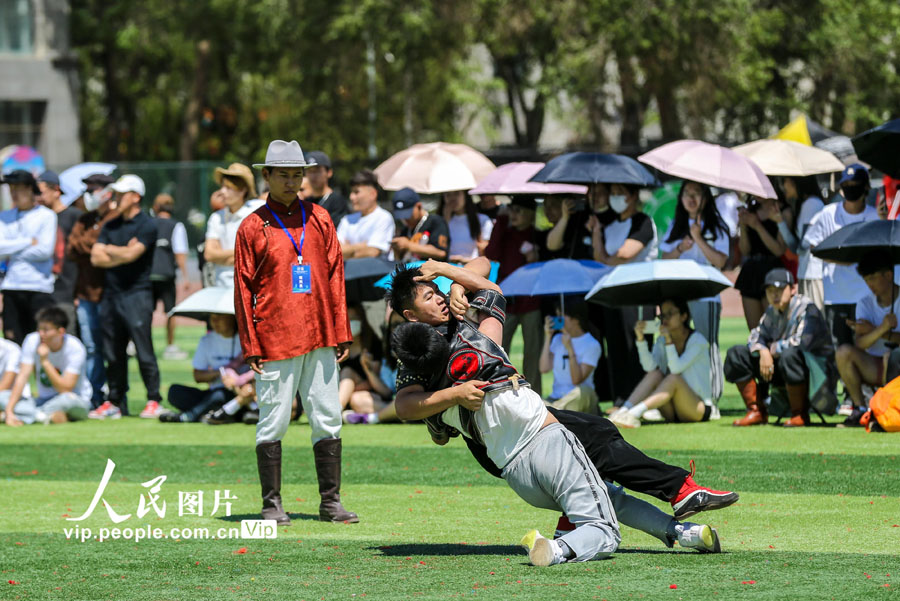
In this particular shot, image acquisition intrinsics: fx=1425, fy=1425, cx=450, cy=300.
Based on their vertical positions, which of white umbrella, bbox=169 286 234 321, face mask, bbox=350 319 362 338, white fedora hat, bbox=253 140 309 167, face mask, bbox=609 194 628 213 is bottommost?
face mask, bbox=350 319 362 338

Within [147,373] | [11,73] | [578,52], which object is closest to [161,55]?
[11,73]

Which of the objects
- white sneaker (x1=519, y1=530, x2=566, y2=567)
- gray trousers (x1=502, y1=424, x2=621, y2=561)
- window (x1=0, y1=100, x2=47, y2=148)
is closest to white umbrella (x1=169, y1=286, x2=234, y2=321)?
gray trousers (x1=502, y1=424, x2=621, y2=561)

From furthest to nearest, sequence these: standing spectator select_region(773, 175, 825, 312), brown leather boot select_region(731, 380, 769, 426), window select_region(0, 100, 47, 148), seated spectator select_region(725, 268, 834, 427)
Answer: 1. window select_region(0, 100, 47, 148)
2. standing spectator select_region(773, 175, 825, 312)
3. brown leather boot select_region(731, 380, 769, 426)
4. seated spectator select_region(725, 268, 834, 427)

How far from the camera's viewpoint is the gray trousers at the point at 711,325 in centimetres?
1192

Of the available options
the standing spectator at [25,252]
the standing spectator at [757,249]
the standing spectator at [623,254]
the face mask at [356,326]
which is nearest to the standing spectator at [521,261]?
the standing spectator at [623,254]

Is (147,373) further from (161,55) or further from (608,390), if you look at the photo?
(161,55)

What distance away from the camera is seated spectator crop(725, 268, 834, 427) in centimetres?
1120

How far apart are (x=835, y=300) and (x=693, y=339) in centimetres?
152

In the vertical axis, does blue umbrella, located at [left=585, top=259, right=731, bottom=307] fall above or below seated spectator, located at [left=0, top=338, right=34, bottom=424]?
above

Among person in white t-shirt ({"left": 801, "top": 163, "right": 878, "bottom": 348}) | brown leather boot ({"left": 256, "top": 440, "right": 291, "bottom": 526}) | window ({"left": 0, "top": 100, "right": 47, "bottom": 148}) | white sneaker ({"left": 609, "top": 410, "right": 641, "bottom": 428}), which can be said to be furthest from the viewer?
window ({"left": 0, "top": 100, "right": 47, "bottom": 148})

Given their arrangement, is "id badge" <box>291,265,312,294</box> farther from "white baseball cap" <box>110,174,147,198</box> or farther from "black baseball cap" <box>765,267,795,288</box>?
"white baseball cap" <box>110,174,147,198</box>

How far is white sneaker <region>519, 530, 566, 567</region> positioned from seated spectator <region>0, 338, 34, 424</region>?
789 cm

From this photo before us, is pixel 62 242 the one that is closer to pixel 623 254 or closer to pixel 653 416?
pixel 623 254

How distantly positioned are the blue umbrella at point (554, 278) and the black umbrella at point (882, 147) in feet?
7.67
